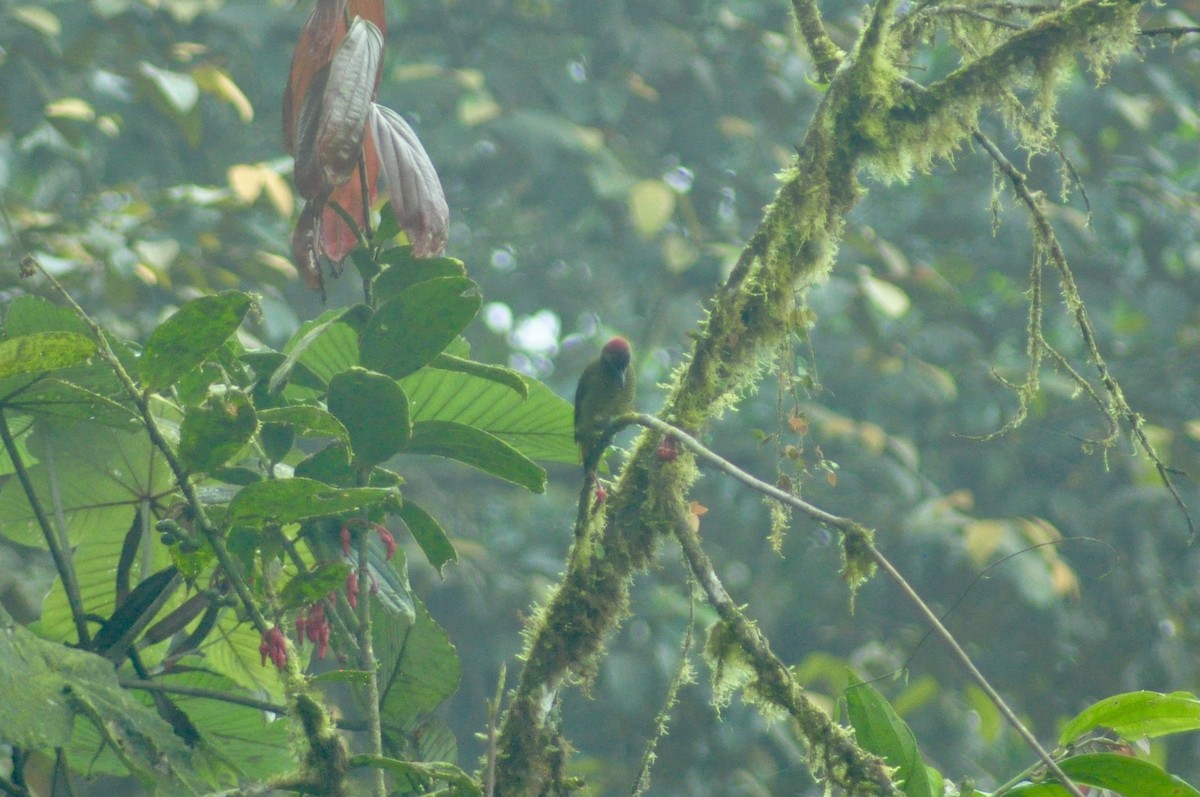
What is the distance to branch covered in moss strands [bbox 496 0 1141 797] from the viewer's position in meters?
1.35

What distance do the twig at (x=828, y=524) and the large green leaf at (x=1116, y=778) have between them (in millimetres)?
23

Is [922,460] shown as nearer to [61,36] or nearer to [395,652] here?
[61,36]

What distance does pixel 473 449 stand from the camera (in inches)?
51.3

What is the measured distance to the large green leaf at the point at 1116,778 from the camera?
42.4 inches

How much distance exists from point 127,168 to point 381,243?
4.04 m

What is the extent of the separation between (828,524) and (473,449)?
0.41 m

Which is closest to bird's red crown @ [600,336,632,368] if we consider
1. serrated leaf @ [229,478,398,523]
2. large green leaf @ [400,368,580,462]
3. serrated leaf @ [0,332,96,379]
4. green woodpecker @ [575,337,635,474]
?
green woodpecker @ [575,337,635,474]

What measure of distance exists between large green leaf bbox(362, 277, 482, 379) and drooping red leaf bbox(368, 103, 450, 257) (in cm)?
10

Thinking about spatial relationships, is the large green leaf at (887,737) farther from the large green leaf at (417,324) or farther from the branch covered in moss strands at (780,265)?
the large green leaf at (417,324)

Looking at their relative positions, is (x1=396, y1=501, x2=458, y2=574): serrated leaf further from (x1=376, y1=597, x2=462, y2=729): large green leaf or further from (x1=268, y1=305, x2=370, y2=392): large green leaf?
(x1=268, y1=305, x2=370, y2=392): large green leaf

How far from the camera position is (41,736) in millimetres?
992

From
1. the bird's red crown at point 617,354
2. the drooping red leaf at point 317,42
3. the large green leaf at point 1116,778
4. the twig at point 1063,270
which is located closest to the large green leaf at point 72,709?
the drooping red leaf at point 317,42

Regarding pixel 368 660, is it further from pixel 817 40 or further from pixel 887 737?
pixel 817 40

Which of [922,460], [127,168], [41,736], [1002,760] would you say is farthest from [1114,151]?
[41,736]
